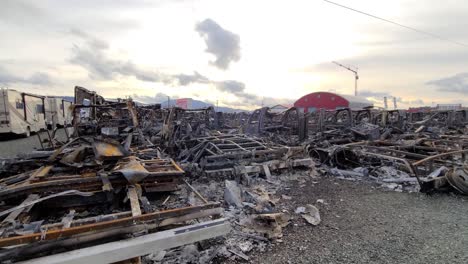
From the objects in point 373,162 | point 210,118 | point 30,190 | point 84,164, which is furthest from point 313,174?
point 210,118

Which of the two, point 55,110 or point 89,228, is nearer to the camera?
point 89,228

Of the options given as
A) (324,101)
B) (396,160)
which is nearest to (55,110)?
(396,160)

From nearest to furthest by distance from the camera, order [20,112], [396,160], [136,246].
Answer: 1. [136,246]
2. [396,160]
3. [20,112]

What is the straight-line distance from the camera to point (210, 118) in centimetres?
1471

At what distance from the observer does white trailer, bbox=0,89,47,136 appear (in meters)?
14.3

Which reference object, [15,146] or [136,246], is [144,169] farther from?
[15,146]

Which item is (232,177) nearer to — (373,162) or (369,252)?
(369,252)

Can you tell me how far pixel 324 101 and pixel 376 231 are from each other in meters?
45.6

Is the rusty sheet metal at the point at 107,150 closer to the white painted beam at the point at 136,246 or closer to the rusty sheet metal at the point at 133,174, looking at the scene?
the rusty sheet metal at the point at 133,174

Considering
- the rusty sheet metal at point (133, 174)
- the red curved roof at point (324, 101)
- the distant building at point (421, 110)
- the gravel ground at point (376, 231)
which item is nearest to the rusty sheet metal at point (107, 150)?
the rusty sheet metal at point (133, 174)

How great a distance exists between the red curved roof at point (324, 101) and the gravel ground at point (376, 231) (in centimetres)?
4136

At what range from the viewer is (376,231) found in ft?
12.5

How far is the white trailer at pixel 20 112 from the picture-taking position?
47.0ft

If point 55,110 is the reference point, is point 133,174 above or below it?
below
